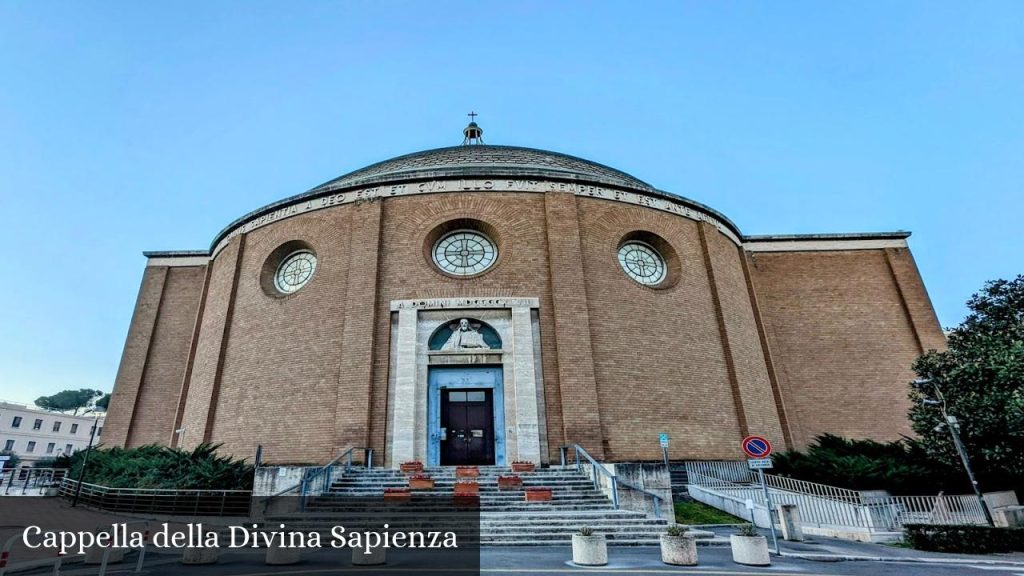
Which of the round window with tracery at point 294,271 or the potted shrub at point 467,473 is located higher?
the round window with tracery at point 294,271

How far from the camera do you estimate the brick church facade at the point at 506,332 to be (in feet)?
48.6

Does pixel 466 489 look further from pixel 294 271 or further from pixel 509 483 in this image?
pixel 294 271

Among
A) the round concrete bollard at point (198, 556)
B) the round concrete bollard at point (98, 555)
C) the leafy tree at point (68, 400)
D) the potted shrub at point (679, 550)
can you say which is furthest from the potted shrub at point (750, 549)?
the leafy tree at point (68, 400)

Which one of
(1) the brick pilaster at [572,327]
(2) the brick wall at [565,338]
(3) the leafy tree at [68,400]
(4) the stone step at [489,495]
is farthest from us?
(3) the leafy tree at [68,400]

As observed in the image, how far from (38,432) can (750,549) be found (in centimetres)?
7272

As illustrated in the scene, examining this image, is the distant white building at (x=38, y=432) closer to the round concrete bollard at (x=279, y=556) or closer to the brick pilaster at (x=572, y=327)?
the brick pilaster at (x=572, y=327)

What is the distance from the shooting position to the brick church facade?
1482 cm

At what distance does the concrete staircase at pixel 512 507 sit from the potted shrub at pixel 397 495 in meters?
0.13

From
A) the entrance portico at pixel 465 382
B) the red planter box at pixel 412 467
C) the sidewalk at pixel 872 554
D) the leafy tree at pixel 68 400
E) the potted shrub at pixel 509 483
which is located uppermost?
the leafy tree at pixel 68 400

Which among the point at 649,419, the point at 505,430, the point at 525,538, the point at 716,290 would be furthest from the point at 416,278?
the point at 716,290

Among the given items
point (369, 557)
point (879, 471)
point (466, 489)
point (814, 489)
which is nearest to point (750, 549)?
point (369, 557)

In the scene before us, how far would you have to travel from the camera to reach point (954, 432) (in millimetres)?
11523

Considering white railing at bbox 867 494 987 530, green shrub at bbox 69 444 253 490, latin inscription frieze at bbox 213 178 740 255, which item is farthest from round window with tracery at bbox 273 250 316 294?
white railing at bbox 867 494 987 530

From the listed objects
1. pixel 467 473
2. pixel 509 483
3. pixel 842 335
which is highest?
pixel 842 335
